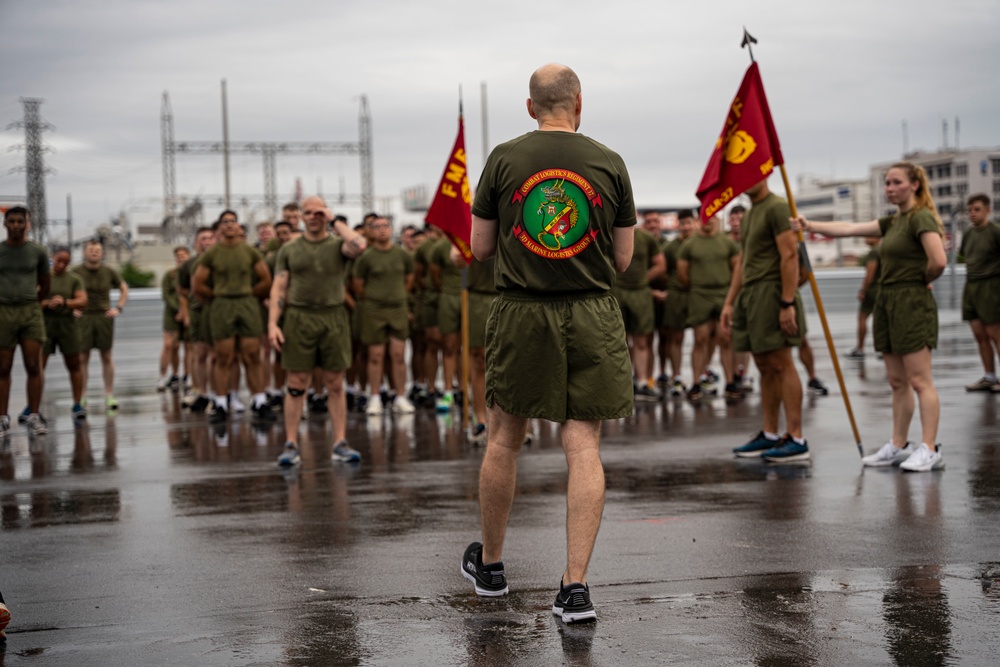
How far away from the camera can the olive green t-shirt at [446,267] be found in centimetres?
1428

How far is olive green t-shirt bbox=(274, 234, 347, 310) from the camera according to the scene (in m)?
9.82

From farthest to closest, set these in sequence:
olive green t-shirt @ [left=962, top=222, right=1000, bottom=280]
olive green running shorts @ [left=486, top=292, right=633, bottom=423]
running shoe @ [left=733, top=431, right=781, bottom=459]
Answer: olive green t-shirt @ [left=962, top=222, right=1000, bottom=280], running shoe @ [left=733, top=431, right=781, bottom=459], olive green running shorts @ [left=486, top=292, right=633, bottom=423]

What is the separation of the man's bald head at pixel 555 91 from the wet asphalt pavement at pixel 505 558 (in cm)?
200

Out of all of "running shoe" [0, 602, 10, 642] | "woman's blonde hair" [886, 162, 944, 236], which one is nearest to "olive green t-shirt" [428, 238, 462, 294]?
"woman's blonde hair" [886, 162, 944, 236]

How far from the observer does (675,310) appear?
51.8 ft

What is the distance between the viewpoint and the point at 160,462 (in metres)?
9.91

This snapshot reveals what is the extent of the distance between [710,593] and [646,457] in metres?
4.42

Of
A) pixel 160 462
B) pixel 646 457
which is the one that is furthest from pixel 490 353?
pixel 160 462

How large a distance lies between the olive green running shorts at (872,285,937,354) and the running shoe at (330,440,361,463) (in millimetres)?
4008

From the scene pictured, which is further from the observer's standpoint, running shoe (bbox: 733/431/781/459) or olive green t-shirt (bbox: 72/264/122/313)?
olive green t-shirt (bbox: 72/264/122/313)

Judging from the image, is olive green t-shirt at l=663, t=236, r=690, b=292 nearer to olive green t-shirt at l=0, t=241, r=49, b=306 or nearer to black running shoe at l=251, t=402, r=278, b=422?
black running shoe at l=251, t=402, r=278, b=422

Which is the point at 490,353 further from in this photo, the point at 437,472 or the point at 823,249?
the point at 823,249

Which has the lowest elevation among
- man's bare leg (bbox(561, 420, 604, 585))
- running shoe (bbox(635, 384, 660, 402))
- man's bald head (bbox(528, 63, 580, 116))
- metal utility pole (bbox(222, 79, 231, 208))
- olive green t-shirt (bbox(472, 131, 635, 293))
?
running shoe (bbox(635, 384, 660, 402))

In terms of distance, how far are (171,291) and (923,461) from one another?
1326 centimetres
